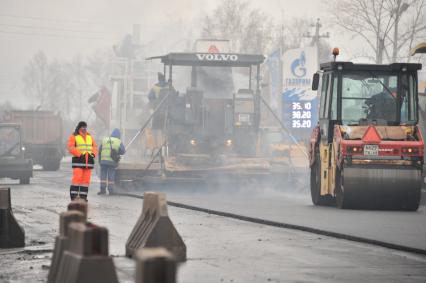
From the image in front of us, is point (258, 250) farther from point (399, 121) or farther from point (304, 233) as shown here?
point (399, 121)

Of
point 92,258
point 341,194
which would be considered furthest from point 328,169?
point 92,258

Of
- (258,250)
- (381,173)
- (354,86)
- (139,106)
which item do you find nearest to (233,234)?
(258,250)

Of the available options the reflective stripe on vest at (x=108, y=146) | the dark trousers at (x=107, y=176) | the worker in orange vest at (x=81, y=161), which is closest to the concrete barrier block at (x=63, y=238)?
the worker in orange vest at (x=81, y=161)

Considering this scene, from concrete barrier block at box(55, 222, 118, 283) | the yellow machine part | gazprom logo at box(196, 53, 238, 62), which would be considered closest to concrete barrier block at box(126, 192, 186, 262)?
concrete barrier block at box(55, 222, 118, 283)

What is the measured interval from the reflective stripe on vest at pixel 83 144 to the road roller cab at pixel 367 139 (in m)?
4.77

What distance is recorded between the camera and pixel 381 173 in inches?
810

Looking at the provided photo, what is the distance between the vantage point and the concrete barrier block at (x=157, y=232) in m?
11.9

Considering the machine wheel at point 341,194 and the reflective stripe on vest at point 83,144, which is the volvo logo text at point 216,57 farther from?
the reflective stripe on vest at point 83,144

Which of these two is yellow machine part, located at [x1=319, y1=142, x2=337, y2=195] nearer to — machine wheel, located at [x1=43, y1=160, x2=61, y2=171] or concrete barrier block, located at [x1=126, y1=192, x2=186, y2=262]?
concrete barrier block, located at [x1=126, y1=192, x2=186, y2=262]

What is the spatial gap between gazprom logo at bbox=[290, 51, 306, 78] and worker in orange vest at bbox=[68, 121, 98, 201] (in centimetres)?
3042

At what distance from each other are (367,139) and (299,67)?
94.1 ft

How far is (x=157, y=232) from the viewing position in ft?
39.0

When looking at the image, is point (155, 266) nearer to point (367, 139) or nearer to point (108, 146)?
point (367, 139)

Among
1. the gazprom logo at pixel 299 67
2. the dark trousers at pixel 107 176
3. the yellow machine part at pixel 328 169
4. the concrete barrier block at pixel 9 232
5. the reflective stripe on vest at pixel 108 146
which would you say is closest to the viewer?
the concrete barrier block at pixel 9 232
